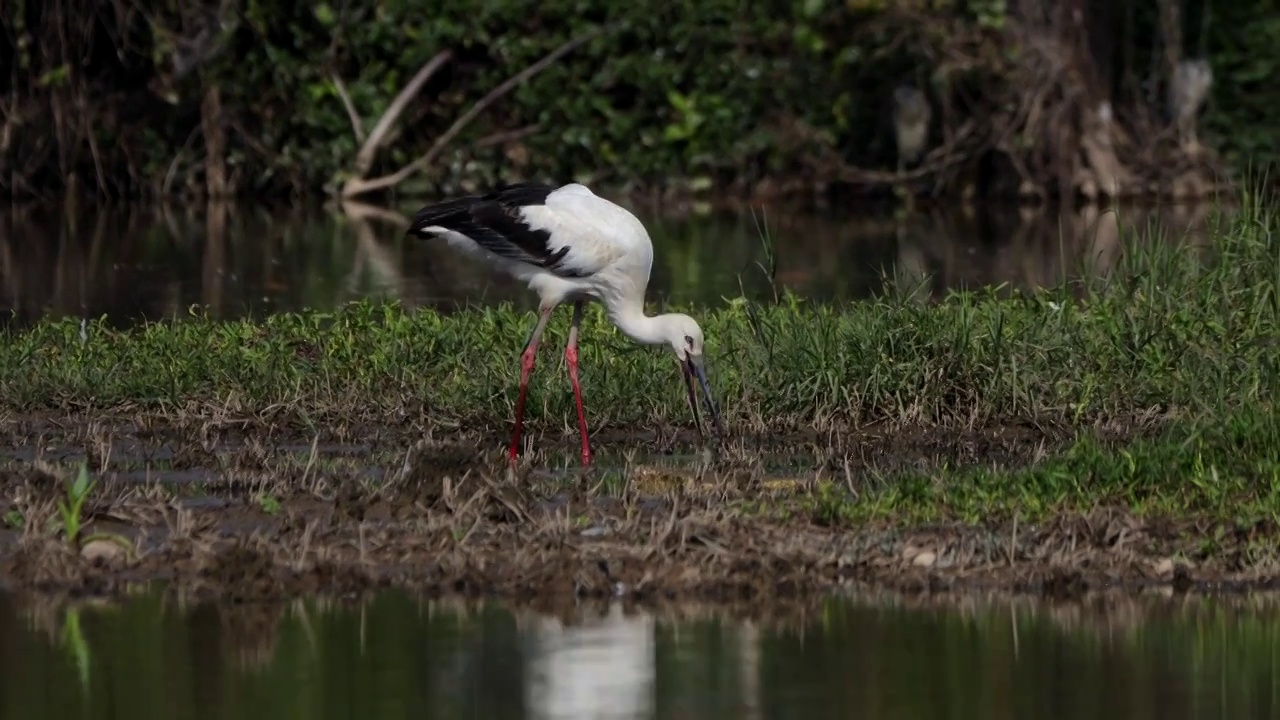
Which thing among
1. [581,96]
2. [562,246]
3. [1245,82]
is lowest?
[562,246]

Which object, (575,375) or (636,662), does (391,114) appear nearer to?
(575,375)

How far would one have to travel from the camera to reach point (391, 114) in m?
20.8

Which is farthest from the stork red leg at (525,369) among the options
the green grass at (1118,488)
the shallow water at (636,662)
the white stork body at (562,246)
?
the shallow water at (636,662)

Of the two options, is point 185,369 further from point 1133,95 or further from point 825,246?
point 1133,95

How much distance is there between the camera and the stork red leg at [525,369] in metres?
9.05

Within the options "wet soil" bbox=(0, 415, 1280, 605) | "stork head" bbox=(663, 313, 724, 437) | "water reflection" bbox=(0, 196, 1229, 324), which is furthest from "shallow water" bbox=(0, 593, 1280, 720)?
"water reflection" bbox=(0, 196, 1229, 324)

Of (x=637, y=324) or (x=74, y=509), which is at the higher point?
(x=637, y=324)

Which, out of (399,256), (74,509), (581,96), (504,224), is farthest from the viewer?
(581,96)

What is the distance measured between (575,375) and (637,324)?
310 millimetres

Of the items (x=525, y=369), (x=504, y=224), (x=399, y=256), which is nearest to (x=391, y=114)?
(x=399, y=256)

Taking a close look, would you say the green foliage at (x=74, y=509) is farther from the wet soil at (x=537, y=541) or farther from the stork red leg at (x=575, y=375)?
the stork red leg at (x=575, y=375)

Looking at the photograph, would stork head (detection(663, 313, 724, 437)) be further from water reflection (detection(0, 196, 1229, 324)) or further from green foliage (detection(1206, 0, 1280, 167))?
green foliage (detection(1206, 0, 1280, 167))

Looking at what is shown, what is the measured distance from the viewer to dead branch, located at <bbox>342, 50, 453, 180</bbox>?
20.8 meters

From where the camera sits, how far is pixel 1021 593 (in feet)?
21.5
